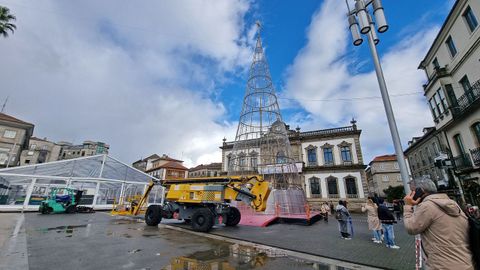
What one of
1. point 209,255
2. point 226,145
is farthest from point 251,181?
point 226,145

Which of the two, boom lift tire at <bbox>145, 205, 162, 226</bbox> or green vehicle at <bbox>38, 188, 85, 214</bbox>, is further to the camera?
green vehicle at <bbox>38, 188, 85, 214</bbox>

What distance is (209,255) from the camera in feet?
18.3

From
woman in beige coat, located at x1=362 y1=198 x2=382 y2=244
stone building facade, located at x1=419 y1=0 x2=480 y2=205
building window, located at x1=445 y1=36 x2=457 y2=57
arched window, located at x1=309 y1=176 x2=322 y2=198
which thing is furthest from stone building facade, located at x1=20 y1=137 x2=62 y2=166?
building window, located at x1=445 y1=36 x2=457 y2=57

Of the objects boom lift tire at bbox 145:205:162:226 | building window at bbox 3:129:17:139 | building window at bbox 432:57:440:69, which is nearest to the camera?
boom lift tire at bbox 145:205:162:226

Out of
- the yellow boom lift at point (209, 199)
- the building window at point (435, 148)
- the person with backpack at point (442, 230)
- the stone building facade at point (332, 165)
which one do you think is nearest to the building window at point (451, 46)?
the building window at point (435, 148)

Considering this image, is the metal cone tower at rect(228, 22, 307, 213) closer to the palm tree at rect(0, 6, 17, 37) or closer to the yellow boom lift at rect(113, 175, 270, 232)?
the yellow boom lift at rect(113, 175, 270, 232)

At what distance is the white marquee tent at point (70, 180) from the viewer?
17.3 meters

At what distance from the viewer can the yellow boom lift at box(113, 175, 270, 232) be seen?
905cm

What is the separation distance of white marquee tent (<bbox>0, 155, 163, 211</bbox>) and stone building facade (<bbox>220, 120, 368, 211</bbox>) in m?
19.2

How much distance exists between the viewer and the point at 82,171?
20.1m

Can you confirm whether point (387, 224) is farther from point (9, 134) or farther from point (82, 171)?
point (9, 134)

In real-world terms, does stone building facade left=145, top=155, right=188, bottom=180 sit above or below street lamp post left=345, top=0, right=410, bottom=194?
above

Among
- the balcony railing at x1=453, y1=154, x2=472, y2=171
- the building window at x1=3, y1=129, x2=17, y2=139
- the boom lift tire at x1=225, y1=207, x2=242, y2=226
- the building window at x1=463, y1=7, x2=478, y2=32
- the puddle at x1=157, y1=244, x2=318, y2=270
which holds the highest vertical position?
the building window at x1=463, y1=7, x2=478, y2=32

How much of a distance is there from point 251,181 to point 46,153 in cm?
6044
